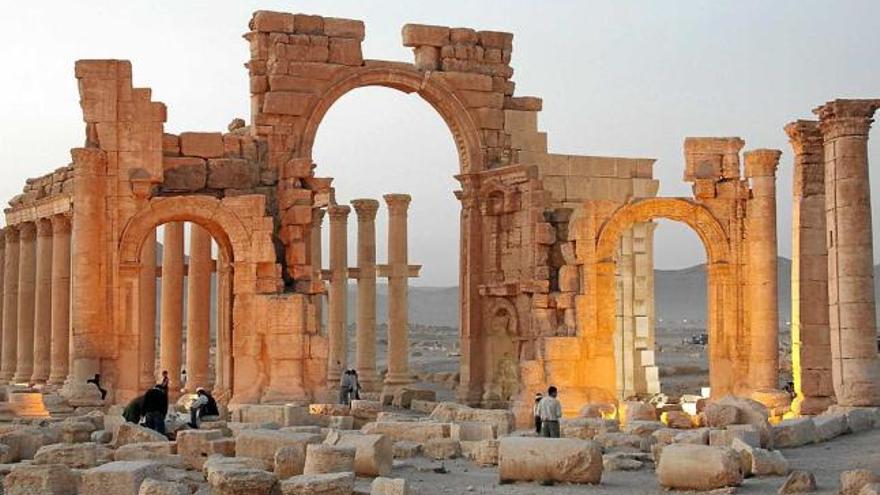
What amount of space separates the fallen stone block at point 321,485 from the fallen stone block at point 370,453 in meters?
2.00

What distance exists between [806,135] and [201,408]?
442 inches

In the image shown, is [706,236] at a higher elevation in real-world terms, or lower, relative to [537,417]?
higher

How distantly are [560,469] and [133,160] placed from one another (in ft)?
43.9

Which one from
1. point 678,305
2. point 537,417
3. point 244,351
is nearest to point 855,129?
point 537,417

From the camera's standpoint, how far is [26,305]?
31672mm

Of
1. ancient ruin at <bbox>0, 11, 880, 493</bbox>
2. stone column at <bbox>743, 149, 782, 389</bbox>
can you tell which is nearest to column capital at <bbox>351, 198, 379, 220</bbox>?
ancient ruin at <bbox>0, 11, 880, 493</bbox>

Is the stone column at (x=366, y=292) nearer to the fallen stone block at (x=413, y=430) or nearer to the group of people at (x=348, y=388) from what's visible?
the group of people at (x=348, y=388)

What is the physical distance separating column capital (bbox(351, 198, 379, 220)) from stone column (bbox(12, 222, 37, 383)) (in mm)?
8913

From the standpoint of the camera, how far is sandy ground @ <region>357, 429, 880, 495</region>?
1477cm

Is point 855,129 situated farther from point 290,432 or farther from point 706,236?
point 290,432

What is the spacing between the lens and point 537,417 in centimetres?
1964

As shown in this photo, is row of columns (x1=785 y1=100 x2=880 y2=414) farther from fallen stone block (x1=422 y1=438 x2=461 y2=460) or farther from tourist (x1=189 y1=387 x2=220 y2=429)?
tourist (x1=189 y1=387 x2=220 y2=429)

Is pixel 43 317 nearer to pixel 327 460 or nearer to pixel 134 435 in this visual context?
pixel 134 435

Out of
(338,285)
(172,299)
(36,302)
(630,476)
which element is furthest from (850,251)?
(338,285)
